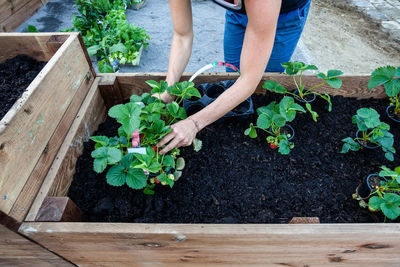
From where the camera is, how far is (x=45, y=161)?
2.93 feet

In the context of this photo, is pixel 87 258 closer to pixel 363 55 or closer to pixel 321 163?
pixel 321 163

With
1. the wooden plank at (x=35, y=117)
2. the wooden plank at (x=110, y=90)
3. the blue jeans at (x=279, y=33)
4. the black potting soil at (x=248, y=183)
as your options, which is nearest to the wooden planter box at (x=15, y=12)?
the wooden plank at (x=110, y=90)

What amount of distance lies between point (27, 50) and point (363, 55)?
3.83 metres

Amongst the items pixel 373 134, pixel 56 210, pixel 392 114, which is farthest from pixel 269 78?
pixel 56 210

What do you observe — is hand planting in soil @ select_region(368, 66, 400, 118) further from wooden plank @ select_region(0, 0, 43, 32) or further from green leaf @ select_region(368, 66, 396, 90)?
wooden plank @ select_region(0, 0, 43, 32)

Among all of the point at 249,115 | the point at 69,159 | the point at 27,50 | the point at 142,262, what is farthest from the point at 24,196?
the point at 249,115

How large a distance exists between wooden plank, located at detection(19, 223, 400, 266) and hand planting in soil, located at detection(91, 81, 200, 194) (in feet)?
0.58

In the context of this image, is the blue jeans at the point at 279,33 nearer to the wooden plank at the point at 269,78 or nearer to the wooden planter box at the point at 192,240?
the wooden plank at the point at 269,78

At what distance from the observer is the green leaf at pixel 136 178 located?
0.85 m

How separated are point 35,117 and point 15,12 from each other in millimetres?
3235

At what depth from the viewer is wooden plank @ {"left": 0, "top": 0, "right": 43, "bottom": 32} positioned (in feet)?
9.57

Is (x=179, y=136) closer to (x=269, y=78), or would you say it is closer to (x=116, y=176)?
(x=116, y=176)

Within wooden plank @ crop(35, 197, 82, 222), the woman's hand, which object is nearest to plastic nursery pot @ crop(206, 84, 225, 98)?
the woman's hand

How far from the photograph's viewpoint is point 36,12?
351 cm
